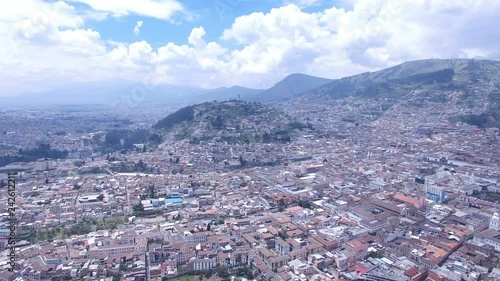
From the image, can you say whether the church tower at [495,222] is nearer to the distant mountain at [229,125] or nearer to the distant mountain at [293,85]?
the distant mountain at [229,125]

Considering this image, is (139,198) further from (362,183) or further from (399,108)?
(399,108)

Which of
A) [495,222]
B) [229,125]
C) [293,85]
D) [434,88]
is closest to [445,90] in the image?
[434,88]

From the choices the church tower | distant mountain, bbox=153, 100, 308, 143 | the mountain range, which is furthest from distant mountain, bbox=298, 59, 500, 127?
the church tower

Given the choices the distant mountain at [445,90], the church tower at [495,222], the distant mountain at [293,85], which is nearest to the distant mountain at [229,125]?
the distant mountain at [445,90]

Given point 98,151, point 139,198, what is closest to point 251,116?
point 98,151

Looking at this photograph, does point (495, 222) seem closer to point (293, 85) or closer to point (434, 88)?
point (434, 88)
